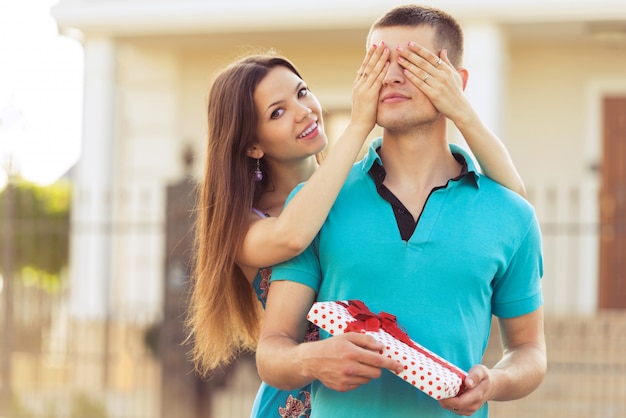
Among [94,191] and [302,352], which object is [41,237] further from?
[302,352]

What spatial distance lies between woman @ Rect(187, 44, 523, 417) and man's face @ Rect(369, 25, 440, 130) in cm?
3

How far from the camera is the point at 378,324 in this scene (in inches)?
93.9

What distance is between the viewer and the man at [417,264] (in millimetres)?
2514

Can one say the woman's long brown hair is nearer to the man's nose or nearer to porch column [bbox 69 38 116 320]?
the man's nose

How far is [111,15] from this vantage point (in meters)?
11.9

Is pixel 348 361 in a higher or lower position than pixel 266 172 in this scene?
lower

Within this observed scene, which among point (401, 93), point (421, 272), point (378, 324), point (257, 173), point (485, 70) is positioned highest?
point (485, 70)

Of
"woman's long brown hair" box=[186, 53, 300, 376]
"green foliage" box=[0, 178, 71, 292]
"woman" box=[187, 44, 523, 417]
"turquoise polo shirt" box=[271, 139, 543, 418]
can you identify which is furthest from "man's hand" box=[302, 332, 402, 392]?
"green foliage" box=[0, 178, 71, 292]

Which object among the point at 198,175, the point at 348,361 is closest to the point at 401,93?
the point at 348,361

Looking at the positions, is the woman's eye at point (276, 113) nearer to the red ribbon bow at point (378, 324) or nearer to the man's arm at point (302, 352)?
the man's arm at point (302, 352)

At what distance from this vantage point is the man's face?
102 inches

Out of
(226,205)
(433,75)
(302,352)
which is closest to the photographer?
(302,352)

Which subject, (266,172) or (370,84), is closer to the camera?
(370,84)

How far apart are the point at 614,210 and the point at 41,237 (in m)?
8.63
